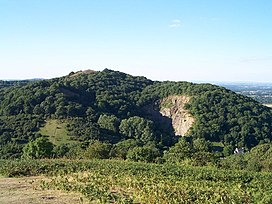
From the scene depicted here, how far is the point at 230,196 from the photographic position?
16531 mm

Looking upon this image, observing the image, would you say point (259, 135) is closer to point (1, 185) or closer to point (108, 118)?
point (108, 118)

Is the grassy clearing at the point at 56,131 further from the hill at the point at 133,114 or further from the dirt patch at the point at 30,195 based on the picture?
the dirt patch at the point at 30,195

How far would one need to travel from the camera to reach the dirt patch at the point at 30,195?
1689cm

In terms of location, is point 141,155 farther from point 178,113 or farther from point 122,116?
point 178,113

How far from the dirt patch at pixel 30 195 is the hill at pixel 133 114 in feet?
130

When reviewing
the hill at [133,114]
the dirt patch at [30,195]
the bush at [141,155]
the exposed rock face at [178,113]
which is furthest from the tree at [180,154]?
the exposed rock face at [178,113]

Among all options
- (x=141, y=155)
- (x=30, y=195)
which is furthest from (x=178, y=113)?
(x=30, y=195)

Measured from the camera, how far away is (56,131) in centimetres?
7300

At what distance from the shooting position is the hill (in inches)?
2995

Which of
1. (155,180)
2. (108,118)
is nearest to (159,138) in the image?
(108,118)

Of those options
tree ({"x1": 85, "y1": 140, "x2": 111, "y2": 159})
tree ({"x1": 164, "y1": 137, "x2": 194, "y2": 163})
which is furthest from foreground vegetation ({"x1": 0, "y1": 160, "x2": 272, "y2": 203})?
tree ({"x1": 164, "y1": 137, "x2": 194, "y2": 163})

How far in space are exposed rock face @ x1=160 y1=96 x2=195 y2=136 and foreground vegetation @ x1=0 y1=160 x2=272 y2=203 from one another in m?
69.1

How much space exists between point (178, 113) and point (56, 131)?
39.3 m

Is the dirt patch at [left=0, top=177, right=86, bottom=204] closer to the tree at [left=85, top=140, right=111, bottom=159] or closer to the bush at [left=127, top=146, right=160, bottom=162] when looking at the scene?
the tree at [left=85, top=140, right=111, bottom=159]
